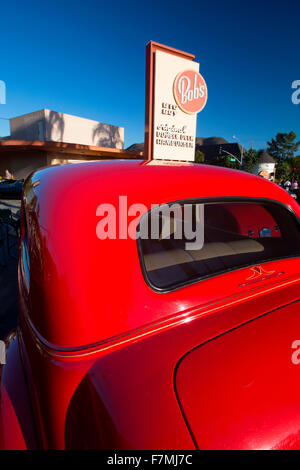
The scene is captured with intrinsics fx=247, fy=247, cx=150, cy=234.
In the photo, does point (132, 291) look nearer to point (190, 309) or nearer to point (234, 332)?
point (190, 309)

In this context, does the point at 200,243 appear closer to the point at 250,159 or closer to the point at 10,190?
the point at 10,190

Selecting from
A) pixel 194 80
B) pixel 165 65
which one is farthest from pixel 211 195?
pixel 194 80

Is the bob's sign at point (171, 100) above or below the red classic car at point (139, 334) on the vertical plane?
above

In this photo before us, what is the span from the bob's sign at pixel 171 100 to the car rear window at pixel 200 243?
251 inches

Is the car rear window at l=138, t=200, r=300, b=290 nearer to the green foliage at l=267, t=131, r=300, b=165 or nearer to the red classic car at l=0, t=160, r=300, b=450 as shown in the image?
A: the red classic car at l=0, t=160, r=300, b=450

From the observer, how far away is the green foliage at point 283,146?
242 ft

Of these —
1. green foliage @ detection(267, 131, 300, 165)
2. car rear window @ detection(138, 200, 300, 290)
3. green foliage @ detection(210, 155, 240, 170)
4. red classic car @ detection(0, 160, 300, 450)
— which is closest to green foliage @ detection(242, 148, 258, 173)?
green foliage @ detection(210, 155, 240, 170)

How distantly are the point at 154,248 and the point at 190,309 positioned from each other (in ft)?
1.43

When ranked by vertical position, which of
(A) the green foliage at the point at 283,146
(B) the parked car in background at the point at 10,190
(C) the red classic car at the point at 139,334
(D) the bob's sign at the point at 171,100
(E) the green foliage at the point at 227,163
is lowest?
(C) the red classic car at the point at 139,334

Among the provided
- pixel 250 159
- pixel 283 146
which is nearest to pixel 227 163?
pixel 250 159

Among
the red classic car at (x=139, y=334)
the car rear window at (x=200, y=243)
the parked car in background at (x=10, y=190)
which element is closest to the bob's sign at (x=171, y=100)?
the car rear window at (x=200, y=243)

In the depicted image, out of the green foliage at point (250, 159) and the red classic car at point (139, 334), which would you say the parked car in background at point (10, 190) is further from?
the green foliage at point (250, 159)

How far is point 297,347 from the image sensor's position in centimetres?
88

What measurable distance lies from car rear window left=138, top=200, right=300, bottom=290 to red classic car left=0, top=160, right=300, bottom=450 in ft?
0.05
